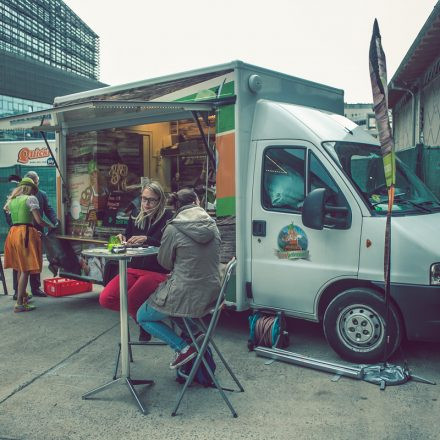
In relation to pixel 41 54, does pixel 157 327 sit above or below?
below

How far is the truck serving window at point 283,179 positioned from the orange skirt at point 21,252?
11.1ft

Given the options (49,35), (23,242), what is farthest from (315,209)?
(49,35)

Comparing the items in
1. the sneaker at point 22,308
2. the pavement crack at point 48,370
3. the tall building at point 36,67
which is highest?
the tall building at point 36,67

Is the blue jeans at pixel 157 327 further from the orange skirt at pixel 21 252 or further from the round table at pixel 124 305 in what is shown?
the orange skirt at pixel 21 252

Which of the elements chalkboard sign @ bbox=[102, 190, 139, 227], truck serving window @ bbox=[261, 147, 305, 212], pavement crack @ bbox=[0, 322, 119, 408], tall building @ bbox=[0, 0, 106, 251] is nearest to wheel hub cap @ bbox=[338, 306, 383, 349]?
truck serving window @ bbox=[261, 147, 305, 212]

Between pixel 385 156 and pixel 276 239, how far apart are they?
136 centimetres

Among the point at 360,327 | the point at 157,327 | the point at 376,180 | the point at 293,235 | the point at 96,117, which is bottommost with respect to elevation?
the point at 360,327

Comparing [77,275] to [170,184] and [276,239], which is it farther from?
[276,239]

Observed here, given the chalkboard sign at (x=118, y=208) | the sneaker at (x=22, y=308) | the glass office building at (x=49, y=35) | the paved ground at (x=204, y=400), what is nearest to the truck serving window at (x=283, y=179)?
the paved ground at (x=204, y=400)

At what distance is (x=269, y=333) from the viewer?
17.2 feet

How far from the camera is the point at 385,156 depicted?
455 cm

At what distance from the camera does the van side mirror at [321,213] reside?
4688 mm

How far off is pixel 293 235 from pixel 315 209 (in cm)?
57

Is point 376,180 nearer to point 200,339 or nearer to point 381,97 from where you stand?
point 381,97
